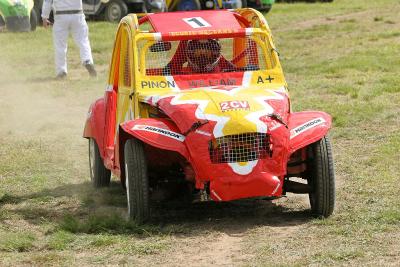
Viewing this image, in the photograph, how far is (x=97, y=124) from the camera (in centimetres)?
850

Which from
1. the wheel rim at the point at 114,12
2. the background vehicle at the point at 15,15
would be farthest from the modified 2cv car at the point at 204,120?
the wheel rim at the point at 114,12

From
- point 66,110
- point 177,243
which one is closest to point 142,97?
point 177,243

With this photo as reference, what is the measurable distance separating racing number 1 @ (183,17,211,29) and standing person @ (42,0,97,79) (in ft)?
25.4

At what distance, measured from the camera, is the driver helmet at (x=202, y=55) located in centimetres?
805

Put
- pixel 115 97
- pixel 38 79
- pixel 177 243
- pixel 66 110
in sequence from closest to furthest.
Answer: pixel 177 243
pixel 115 97
pixel 66 110
pixel 38 79

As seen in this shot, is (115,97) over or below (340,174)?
over

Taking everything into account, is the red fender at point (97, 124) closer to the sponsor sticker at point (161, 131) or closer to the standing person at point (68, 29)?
the sponsor sticker at point (161, 131)

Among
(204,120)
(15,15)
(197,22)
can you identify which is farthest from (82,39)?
(204,120)

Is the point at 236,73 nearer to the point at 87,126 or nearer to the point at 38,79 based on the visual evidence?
the point at 87,126

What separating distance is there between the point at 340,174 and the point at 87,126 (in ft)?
7.36

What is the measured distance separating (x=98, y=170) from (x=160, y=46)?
1.30 meters

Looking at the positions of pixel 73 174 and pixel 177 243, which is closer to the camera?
pixel 177 243

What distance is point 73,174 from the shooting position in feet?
30.8

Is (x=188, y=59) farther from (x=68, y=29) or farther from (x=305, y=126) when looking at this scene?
(x=68, y=29)
